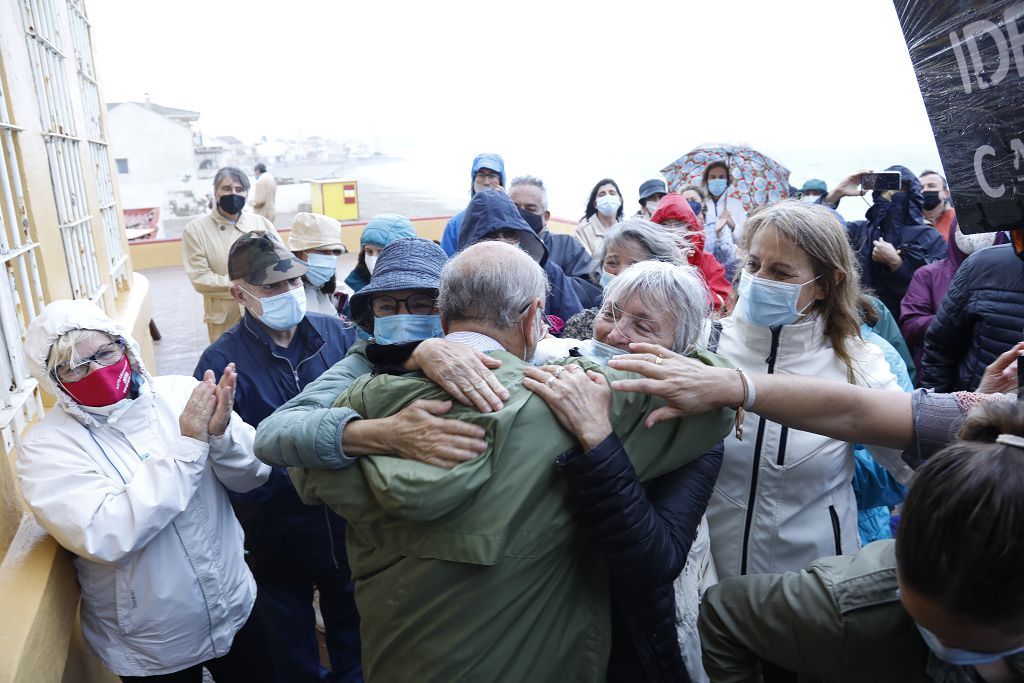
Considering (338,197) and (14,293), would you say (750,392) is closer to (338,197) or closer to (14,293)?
(14,293)

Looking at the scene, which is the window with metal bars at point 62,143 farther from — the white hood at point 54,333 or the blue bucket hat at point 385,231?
the white hood at point 54,333

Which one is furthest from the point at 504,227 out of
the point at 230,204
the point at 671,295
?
the point at 230,204

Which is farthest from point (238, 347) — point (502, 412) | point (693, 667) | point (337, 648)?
point (693, 667)

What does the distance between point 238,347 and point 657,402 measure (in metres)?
2.00

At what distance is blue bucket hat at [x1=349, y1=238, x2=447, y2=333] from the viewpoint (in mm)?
2115

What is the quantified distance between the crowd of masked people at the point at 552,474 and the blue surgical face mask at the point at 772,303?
10 millimetres

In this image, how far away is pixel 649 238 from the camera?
9.93ft

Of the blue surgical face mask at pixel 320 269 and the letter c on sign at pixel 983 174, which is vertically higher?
the letter c on sign at pixel 983 174

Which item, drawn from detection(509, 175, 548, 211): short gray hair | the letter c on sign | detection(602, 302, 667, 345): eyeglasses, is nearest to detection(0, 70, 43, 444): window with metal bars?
detection(602, 302, 667, 345): eyeglasses

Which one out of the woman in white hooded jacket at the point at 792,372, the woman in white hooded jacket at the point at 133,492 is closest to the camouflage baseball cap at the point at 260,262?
the woman in white hooded jacket at the point at 133,492

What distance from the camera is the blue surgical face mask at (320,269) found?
173 inches

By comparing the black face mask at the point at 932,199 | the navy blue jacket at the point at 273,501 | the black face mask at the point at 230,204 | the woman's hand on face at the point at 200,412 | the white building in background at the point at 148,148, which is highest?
the white building in background at the point at 148,148

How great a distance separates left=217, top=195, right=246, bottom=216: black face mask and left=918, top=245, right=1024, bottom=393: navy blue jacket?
5.38 metres

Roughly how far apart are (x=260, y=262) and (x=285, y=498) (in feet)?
3.34
